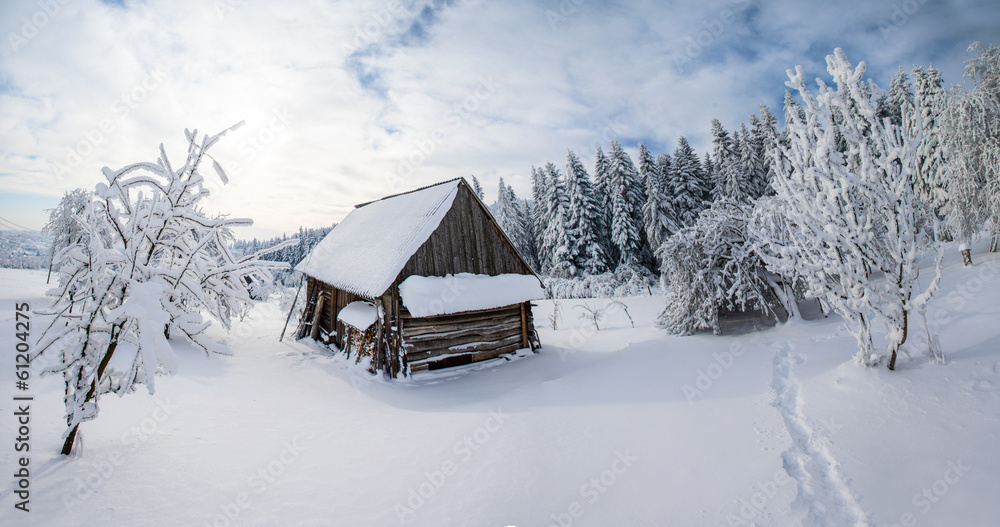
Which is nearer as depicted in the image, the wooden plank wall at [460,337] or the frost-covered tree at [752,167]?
the wooden plank wall at [460,337]

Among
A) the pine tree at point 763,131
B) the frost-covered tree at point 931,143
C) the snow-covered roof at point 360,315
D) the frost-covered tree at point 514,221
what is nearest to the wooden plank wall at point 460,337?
the snow-covered roof at point 360,315

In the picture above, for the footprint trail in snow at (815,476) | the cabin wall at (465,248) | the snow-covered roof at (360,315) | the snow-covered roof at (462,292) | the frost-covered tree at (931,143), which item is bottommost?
the footprint trail in snow at (815,476)

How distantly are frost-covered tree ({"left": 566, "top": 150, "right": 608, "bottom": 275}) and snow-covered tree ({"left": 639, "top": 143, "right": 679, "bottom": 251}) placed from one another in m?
4.10

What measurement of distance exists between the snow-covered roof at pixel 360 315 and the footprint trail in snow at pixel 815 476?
9.67m

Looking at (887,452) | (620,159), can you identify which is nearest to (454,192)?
(887,452)

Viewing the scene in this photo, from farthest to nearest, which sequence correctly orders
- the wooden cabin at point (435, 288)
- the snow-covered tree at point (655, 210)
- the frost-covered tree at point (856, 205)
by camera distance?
the snow-covered tree at point (655, 210) < the wooden cabin at point (435, 288) < the frost-covered tree at point (856, 205)

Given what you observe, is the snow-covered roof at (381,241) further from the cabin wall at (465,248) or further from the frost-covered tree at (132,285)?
the frost-covered tree at (132,285)

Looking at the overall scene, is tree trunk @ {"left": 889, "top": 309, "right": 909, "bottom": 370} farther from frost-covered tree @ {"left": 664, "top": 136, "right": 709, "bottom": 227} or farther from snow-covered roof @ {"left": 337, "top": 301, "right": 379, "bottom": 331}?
frost-covered tree @ {"left": 664, "top": 136, "right": 709, "bottom": 227}

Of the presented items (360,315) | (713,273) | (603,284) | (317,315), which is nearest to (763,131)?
(603,284)

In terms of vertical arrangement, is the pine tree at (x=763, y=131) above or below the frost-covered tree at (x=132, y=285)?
above

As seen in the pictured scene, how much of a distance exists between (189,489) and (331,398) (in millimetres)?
4349

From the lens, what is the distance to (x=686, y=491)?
13.7 ft

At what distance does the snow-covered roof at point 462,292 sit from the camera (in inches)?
414

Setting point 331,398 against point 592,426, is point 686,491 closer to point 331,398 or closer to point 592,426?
point 592,426
